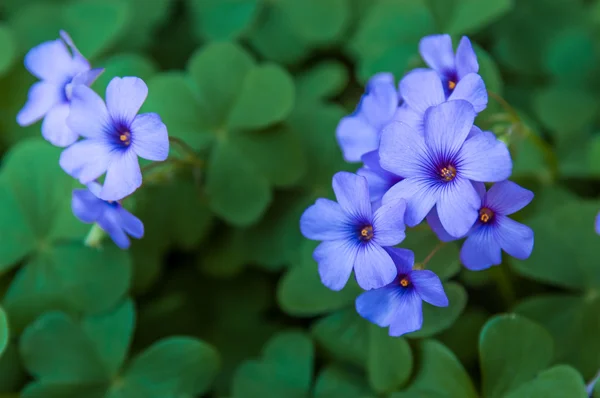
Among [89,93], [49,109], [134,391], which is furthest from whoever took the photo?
[134,391]

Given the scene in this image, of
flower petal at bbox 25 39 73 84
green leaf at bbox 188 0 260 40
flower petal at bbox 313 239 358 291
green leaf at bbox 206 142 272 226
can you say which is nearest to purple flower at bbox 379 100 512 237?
flower petal at bbox 313 239 358 291

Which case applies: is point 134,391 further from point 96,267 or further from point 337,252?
point 337,252

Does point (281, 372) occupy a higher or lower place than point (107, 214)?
lower

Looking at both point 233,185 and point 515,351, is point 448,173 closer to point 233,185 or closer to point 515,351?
point 515,351

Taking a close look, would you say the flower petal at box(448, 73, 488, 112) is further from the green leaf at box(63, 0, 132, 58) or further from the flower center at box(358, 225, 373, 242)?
the green leaf at box(63, 0, 132, 58)

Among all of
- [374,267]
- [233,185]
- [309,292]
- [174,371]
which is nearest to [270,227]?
[233,185]

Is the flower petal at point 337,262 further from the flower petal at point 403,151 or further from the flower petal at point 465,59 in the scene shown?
the flower petal at point 465,59

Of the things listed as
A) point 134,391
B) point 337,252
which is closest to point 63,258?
point 134,391
